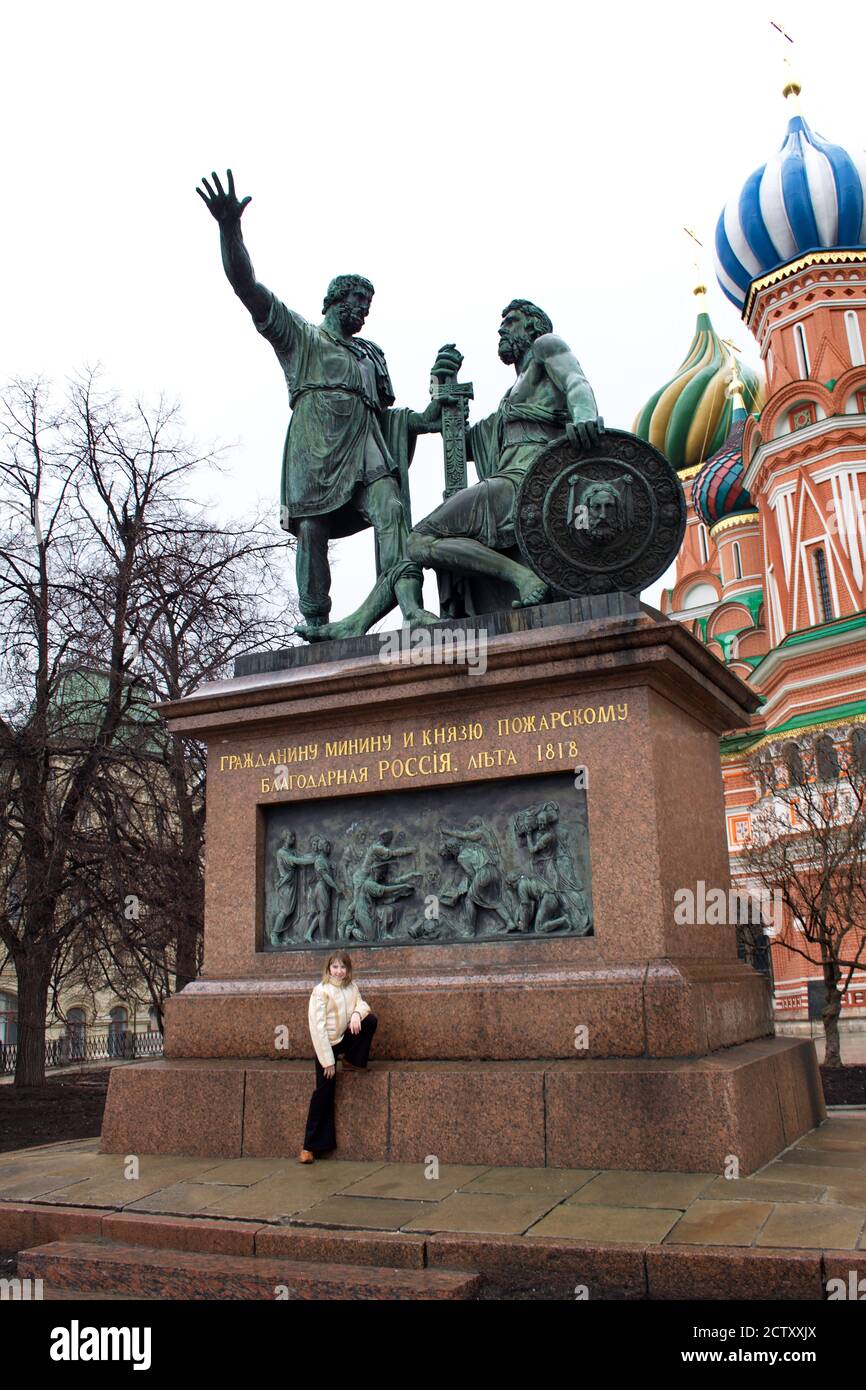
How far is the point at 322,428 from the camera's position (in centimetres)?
941

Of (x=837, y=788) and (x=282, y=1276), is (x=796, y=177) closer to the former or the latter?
(x=837, y=788)

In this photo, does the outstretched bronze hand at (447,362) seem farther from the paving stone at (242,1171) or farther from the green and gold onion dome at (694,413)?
the green and gold onion dome at (694,413)

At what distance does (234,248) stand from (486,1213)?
676 centimetres

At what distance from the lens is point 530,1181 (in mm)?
5871

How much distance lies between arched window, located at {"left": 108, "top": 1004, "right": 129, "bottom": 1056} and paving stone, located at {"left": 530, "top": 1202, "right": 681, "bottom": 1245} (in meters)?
34.6

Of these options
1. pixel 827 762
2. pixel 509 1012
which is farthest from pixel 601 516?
pixel 827 762

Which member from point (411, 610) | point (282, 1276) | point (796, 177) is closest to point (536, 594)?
point (411, 610)

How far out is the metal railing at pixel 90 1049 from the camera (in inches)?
1267

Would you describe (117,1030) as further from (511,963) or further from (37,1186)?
(511,963)

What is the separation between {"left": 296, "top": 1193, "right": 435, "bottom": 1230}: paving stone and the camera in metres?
5.31

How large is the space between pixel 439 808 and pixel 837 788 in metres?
19.1

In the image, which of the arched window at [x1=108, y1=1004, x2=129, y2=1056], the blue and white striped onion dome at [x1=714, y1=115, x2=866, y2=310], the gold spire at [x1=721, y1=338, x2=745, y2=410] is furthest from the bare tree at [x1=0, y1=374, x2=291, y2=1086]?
the gold spire at [x1=721, y1=338, x2=745, y2=410]

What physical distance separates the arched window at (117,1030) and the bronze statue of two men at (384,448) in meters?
31.5
